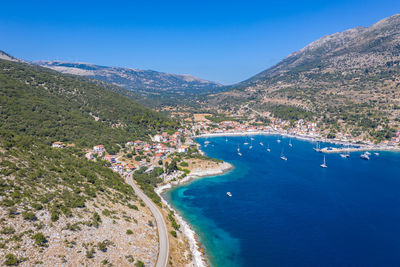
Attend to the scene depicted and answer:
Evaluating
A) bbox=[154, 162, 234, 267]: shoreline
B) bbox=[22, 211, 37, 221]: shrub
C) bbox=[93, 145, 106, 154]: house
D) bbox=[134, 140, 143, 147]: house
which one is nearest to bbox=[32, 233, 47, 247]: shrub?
bbox=[22, 211, 37, 221]: shrub

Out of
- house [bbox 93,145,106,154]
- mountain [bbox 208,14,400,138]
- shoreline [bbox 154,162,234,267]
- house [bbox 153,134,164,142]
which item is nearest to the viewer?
shoreline [bbox 154,162,234,267]

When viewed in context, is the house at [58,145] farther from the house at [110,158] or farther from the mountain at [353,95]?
the mountain at [353,95]

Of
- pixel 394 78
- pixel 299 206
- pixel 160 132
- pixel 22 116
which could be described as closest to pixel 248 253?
pixel 299 206

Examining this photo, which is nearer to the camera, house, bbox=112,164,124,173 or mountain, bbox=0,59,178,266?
mountain, bbox=0,59,178,266

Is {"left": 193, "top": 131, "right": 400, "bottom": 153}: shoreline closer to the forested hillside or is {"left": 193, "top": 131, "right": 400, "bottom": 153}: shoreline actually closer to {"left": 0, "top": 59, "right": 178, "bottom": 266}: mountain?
the forested hillside

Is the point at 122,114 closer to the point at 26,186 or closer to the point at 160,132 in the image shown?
the point at 160,132

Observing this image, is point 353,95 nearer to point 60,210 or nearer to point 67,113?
point 67,113

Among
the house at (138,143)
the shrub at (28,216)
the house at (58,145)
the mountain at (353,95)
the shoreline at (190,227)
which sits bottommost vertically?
the shoreline at (190,227)

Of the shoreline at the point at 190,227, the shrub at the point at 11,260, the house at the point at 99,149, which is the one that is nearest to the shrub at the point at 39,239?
the shrub at the point at 11,260

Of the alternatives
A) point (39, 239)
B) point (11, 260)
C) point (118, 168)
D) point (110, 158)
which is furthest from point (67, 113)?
point (11, 260)
